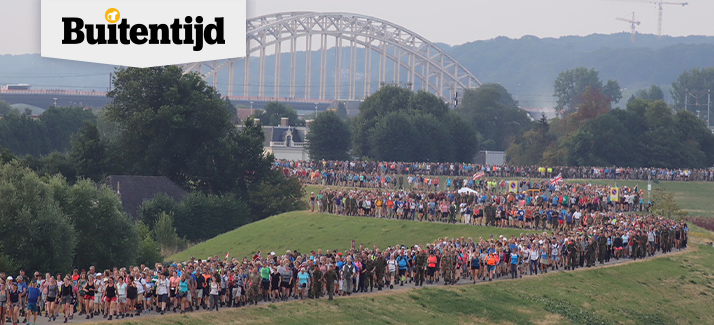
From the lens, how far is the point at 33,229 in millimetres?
42562

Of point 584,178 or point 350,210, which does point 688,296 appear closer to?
point 350,210

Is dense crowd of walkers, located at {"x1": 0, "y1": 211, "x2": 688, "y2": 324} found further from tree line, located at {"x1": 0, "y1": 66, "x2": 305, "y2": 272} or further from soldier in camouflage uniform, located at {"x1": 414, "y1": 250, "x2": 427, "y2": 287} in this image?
tree line, located at {"x1": 0, "y1": 66, "x2": 305, "y2": 272}

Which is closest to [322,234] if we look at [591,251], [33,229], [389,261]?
[591,251]

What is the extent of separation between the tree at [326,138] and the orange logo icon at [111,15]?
96.9 metres

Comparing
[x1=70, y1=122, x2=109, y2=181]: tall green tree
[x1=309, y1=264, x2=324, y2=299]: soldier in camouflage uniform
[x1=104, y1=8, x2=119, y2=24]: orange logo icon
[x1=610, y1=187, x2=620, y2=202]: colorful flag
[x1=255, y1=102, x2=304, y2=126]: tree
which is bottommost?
[x1=309, y1=264, x2=324, y2=299]: soldier in camouflage uniform

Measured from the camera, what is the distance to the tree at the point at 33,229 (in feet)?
138

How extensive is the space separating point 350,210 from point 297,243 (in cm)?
447

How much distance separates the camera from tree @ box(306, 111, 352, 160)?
118062 mm

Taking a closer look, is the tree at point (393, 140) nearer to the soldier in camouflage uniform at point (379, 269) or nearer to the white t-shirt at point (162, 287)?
the soldier in camouflage uniform at point (379, 269)

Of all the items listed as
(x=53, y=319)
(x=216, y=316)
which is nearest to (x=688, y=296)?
(x=216, y=316)

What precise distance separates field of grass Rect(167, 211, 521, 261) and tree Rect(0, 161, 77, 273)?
14.1 m

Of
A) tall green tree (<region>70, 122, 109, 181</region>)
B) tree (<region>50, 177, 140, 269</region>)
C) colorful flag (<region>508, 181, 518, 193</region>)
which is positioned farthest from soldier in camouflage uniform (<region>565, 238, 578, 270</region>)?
tall green tree (<region>70, 122, 109, 181</region>)

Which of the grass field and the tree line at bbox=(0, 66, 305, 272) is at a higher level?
the tree line at bbox=(0, 66, 305, 272)

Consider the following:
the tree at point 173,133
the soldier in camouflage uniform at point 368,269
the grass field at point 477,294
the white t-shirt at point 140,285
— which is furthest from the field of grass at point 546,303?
the tree at point 173,133
